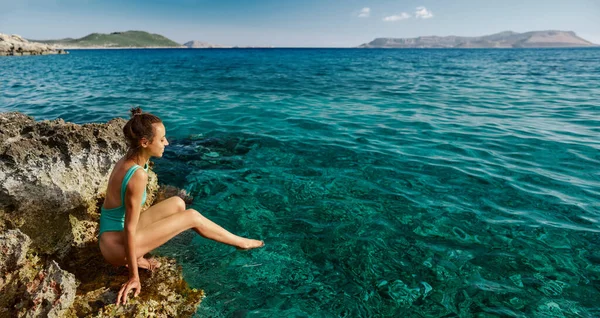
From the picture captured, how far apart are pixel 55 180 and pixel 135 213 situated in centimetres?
226

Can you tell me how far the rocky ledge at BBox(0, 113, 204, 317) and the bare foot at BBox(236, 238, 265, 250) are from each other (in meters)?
1.05

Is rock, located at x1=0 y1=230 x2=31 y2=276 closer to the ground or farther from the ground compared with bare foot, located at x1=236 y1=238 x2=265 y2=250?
farther from the ground

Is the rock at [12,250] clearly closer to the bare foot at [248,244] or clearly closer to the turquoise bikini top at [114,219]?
the turquoise bikini top at [114,219]

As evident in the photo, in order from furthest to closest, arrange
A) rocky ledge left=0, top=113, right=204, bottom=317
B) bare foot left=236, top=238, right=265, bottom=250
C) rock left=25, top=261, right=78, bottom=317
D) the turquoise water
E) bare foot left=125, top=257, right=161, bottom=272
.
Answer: bare foot left=236, top=238, right=265, bottom=250 < the turquoise water < bare foot left=125, top=257, right=161, bottom=272 < rocky ledge left=0, top=113, right=204, bottom=317 < rock left=25, top=261, right=78, bottom=317

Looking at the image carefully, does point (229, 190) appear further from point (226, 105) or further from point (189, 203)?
point (226, 105)

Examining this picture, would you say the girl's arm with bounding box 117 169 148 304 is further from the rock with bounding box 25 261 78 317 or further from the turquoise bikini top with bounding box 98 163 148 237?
the rock with bounding box 25 261 78 317

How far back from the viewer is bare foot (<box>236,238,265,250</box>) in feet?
16.8

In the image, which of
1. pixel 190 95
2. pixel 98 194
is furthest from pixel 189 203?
pixel 190 95

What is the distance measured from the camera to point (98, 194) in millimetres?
5520

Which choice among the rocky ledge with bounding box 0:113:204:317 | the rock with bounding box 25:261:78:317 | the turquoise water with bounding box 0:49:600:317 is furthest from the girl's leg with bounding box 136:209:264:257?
the rock with bounding box 25:261:78:317

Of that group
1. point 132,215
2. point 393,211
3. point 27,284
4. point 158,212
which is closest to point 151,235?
point 158,212

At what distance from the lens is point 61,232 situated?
15.6 ft

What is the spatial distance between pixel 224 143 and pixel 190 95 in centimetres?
1249

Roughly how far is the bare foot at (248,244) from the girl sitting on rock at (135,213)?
0.89 metres
